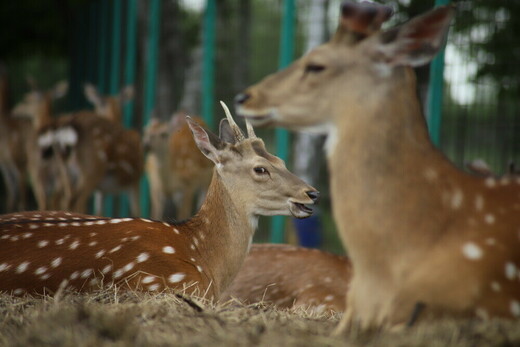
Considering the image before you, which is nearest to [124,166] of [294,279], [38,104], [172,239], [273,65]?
[273,65]

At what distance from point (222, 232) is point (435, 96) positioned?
1773 mm

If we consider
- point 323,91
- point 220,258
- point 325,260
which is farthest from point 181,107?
point 323,91

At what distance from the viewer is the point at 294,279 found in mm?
5336

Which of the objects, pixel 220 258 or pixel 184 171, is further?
pixel 184 171

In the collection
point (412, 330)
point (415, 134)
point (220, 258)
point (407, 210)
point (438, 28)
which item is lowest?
point (220, 258)

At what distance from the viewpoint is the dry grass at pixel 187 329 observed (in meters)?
2.44

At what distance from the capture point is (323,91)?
2816 millimetres

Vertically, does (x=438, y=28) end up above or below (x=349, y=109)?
above

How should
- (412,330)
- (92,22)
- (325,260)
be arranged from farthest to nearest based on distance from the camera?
1. (92,22)
2. (325,260)
3. (412,330)

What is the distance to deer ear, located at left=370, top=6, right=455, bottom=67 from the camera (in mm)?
2695

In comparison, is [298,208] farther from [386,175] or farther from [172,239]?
[386,175]

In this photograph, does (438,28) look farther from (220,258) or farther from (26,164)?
(26,164)

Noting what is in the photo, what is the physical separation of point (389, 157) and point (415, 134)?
0.47ft

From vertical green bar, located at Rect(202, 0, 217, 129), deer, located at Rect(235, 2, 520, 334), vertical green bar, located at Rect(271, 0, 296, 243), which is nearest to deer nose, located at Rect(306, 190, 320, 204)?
deer, located at Rect(235, 2, 520, 334)
